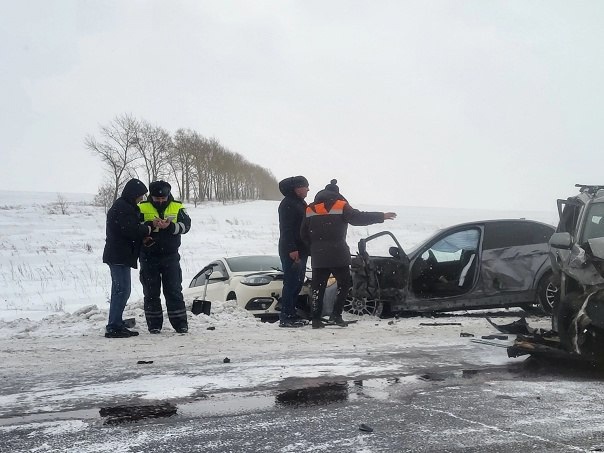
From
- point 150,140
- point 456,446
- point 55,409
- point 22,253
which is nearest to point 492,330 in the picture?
point 456,446

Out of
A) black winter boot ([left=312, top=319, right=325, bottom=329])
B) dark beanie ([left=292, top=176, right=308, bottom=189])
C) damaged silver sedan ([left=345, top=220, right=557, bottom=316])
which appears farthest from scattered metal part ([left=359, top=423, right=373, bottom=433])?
damaged silver sedan ([left=345, top=220, right=557, bottom=316])

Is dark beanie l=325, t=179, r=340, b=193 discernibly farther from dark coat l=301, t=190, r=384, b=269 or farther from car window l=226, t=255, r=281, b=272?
car window l=226, t=255, r=281, b=272

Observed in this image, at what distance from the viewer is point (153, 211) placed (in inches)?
332

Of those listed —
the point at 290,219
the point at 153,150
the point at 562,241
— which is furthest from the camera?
the point at 153,150

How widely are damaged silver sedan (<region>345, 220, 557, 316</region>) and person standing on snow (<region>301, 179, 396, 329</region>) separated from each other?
3.56ft

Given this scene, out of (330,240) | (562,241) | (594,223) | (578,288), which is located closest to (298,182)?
(330,240)

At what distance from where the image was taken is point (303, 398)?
4.80m

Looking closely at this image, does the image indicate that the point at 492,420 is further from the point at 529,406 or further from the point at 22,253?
the point at 22,253

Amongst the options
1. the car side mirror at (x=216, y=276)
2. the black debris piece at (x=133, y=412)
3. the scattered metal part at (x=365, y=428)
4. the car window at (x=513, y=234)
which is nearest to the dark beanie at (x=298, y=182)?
the car side mirror at (x=216, y=276)

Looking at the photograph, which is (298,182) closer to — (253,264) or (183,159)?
(253,264)

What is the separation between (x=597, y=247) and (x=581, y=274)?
0.26 metres

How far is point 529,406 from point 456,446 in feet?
3.51

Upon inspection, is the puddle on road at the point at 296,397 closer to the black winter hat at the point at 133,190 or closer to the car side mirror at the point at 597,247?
the car side mirror at the point at 597,247

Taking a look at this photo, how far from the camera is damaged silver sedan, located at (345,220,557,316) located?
9.88 meters
